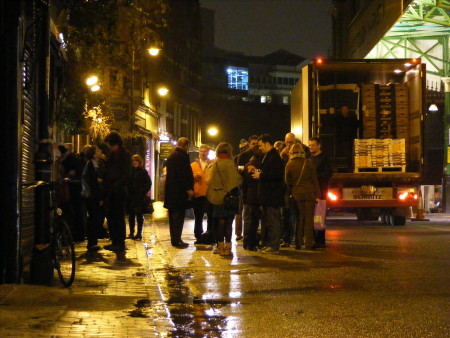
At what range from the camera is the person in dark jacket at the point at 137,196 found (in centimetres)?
1614

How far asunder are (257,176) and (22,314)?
23.0ft

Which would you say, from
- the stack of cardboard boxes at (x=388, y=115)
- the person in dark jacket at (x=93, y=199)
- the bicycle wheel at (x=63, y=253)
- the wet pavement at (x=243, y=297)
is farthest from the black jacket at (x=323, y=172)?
the stack of cardboard boxes at (x=388, y=115)

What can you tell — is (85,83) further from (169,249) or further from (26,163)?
(26,163)

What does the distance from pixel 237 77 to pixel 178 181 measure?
76819 mm

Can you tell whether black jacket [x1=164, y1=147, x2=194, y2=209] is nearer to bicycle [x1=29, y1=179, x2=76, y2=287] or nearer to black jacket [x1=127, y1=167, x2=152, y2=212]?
black jacket [x1=127, y1=167, x2=152, y2=212]

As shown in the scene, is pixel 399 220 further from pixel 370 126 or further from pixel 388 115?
pixel 388 115

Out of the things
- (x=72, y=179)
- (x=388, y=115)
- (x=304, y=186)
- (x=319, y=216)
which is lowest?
(x=319, y=216)

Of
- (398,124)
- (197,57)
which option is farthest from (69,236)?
(197,57)

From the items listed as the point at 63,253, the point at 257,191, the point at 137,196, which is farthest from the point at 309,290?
the point at 137,196

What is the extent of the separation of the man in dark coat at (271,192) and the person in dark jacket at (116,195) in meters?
2.19

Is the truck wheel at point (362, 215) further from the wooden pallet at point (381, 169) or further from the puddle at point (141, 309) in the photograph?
the puddle at point (141, 309)

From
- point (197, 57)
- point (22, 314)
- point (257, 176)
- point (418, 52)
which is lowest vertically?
point (22, 314)

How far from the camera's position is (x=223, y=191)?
12789 mm

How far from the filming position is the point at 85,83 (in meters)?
20.2
